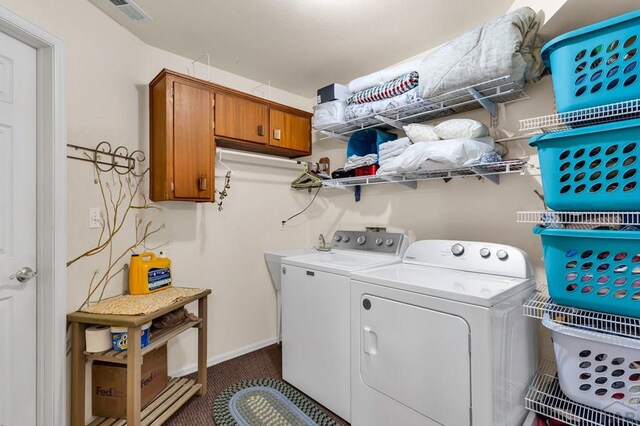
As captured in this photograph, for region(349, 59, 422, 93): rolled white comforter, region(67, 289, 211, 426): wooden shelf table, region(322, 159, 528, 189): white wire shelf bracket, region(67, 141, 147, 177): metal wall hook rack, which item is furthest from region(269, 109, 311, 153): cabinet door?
region(67, 289, 211, 426): wooden shelf table

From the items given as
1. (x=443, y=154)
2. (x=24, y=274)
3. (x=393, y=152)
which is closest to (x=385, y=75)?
(x=393, y=152)

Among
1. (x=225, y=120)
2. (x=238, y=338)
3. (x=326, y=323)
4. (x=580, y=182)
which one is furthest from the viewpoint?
(x=238, y=338)

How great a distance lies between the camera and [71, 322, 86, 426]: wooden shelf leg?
5.48 feet

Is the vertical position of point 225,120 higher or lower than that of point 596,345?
higher

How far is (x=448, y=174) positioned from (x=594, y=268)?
101cm

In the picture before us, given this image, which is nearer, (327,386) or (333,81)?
(327,386)

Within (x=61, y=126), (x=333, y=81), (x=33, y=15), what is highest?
(x=333, y=81)

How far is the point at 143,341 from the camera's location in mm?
1707

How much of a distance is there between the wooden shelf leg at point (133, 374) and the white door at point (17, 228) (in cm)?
54

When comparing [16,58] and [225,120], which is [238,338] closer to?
[225,120]

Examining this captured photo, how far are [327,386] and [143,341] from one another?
115 centimetres

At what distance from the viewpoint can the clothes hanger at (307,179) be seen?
2.92 m

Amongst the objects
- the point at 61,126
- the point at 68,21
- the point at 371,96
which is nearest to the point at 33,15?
the point at 68,21

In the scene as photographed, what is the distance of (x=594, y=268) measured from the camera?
3.77ft
